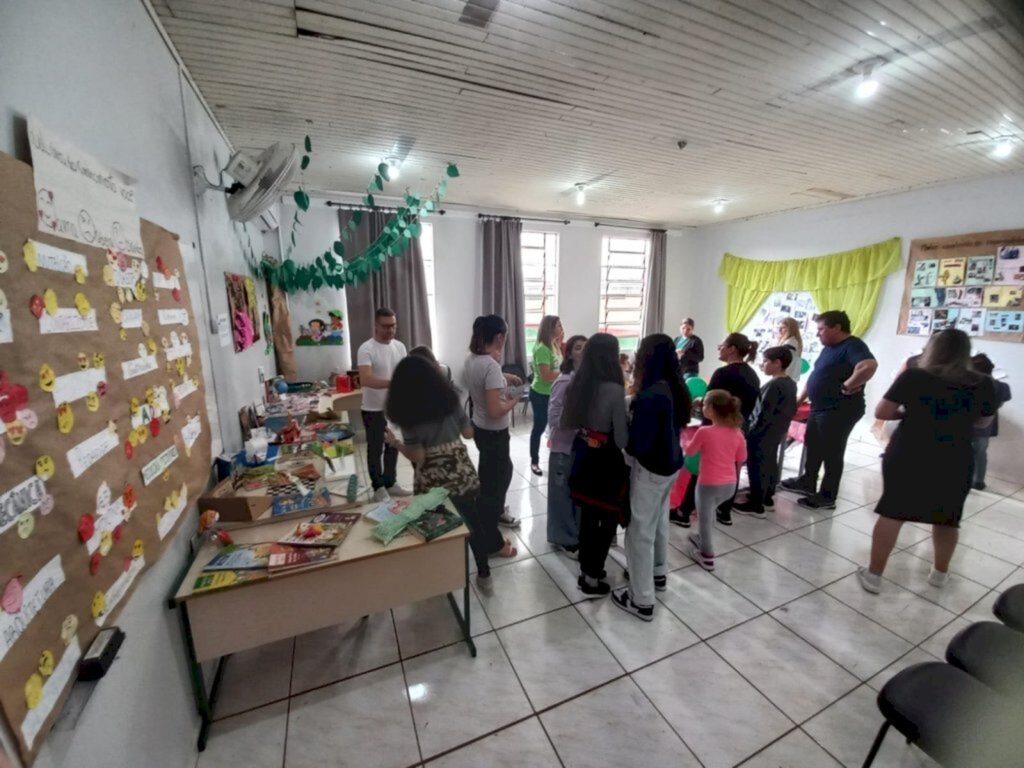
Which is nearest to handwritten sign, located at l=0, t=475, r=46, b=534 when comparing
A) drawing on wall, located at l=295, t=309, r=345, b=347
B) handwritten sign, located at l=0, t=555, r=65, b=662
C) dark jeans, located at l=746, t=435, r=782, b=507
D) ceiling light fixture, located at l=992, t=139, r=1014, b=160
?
handwritten sign, located at l=0, t=555, r=65, b=662

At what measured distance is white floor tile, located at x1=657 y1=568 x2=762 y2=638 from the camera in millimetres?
2051

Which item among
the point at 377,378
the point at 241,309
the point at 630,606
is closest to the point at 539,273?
the point at 377,378

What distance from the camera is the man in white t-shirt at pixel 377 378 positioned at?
3.05 metres

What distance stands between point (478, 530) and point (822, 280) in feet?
17.3

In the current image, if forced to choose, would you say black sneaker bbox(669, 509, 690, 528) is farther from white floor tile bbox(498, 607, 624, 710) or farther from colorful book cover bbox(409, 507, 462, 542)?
colorful book cover bbox(409, 507, 462, 542)

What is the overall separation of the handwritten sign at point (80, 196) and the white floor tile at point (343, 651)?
5.93ft

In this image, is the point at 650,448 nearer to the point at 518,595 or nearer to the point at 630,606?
the point at 630,606

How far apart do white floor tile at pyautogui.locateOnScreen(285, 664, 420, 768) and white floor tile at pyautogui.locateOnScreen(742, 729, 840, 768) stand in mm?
1260

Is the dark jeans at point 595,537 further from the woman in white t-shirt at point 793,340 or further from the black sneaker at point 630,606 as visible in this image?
the woman in white t-shirt at point 793,340

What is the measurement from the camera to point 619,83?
6.97 ft

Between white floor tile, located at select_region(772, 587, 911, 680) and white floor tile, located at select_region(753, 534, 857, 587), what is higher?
A: white floor tile, located at select_region(753, 534, 857, 587)

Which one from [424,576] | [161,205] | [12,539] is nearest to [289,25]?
[161,205]

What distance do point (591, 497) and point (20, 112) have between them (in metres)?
2.18

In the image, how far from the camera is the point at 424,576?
1745 millimetres
